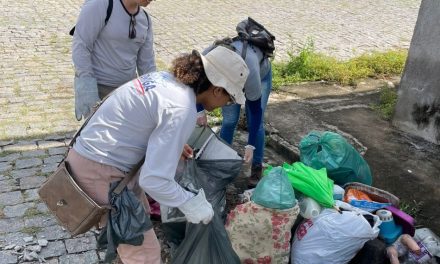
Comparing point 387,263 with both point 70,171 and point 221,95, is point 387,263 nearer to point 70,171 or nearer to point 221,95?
point 221,95

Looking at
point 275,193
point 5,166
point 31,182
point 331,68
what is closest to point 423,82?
point 331,68

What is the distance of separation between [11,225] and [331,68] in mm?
5057

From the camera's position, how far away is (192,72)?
219 cm

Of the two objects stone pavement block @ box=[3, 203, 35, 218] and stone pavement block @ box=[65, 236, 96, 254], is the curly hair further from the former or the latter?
stone pavement block @ box=[3, 203, 35, 218]

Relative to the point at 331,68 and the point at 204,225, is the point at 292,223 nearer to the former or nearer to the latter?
the point at 204,225

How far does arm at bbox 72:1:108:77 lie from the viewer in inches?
125

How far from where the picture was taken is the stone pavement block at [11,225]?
3.46 metres

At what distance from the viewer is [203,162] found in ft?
10.2

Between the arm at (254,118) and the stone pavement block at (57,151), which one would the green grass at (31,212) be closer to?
the stone pavement block at (57,151)

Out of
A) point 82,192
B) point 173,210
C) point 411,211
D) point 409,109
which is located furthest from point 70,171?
point 409,109

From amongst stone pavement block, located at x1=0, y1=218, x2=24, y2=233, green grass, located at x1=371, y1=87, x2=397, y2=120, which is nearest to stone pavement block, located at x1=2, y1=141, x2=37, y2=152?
stone pavement block, located at x1=0, y1=218, x2=24, y2=233

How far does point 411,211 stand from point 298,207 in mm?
1303

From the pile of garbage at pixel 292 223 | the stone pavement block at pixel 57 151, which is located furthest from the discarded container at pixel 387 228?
the stone pavement block at pixel 57 151

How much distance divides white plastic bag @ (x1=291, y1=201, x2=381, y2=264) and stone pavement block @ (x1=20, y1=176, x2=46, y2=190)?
2298mm
